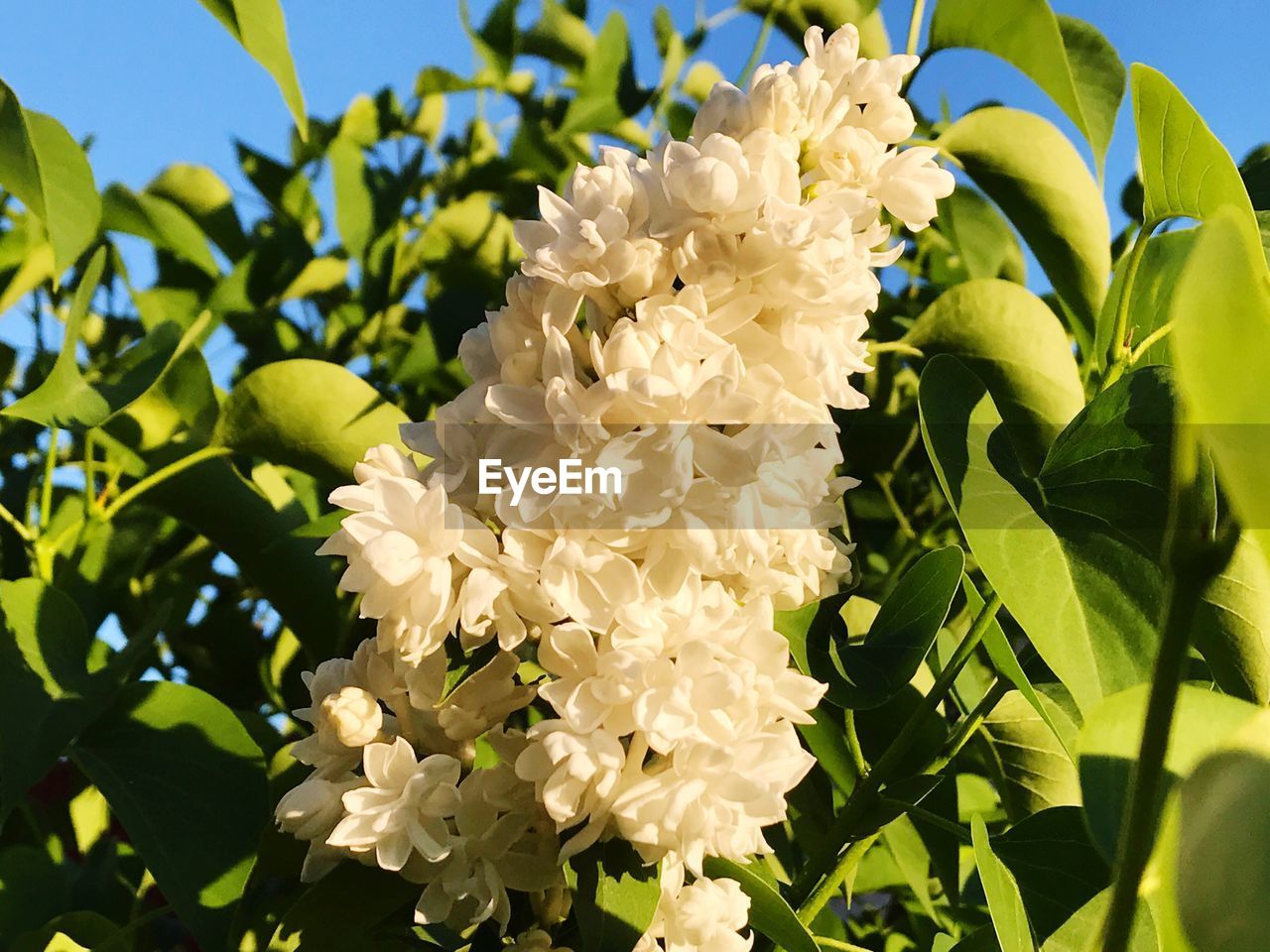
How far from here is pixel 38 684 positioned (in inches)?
18.8

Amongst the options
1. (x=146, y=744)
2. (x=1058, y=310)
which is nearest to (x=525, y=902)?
(x=146, y=744)

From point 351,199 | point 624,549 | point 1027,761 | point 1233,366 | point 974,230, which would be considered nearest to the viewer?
point 1233,366

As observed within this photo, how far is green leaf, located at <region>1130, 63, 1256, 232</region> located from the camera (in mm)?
385

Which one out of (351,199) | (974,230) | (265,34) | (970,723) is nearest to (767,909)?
(970,723)

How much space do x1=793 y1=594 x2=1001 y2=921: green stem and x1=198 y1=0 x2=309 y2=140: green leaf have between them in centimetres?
34

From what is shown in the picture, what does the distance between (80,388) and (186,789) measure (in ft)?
0.75

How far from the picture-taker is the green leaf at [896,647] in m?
0.40

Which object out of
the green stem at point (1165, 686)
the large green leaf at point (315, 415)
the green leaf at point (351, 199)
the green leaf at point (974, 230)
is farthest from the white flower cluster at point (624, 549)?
the green leaf at point (351, 199)

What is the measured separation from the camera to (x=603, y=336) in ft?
1.10

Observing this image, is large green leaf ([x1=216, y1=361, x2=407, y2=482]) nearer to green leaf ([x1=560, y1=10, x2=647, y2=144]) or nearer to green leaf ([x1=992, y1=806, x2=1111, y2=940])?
green leaf ([x1=992, y1=806, x2=1111, y2=940])

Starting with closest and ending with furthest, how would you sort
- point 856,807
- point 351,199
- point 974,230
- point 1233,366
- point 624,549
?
point 1233,366 < point 624,549 < point 856,807 < point 974,230 < point 351,199

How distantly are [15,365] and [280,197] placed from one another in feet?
0.92

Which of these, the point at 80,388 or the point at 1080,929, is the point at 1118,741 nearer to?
the point at 1080,929

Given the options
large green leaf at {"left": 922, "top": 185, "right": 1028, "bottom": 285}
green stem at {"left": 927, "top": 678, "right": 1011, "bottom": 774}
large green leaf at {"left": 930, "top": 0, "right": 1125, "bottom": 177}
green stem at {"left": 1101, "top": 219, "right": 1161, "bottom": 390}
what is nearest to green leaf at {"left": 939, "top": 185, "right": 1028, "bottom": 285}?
large green leaf at {"left": 922, "top": 185, "right": 1028, "bottom": 285}
